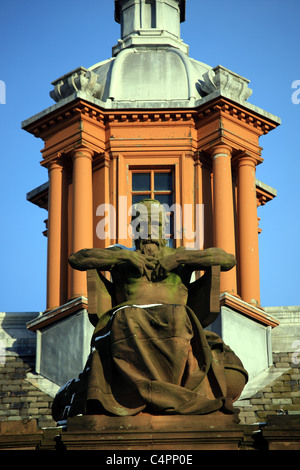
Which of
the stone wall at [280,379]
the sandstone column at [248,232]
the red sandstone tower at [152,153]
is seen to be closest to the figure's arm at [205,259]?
the stone wall at [280,379]

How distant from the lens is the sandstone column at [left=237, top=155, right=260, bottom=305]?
42.4 meters

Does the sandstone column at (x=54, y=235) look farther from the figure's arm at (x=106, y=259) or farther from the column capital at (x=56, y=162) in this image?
the figure's arm at (x=106, y=259)

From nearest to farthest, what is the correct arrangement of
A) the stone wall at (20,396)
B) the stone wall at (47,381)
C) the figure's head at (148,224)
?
1. the figure's head at (148,224)
2. the stone wall at (47,381)
3. the stone wall at (20,396)

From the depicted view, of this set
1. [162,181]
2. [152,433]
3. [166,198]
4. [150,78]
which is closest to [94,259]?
[152,433]

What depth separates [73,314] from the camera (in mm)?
40562

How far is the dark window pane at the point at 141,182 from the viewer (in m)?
44.2

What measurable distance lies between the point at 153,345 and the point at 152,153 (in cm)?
2240

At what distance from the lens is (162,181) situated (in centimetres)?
4425

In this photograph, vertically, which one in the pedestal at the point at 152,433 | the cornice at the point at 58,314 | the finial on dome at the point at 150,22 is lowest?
the pedestal at the point at 152,433

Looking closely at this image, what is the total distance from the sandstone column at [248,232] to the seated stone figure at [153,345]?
18.3m

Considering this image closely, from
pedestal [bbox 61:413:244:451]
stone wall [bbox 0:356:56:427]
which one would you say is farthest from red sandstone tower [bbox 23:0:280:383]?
pedestal [bbox 61:413:244:451]

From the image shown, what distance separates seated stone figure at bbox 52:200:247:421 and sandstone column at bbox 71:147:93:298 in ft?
59.1

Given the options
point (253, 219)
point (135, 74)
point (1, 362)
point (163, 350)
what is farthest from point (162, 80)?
point (163, 350)
